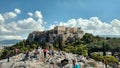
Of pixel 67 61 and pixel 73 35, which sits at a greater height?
pixel 73 35

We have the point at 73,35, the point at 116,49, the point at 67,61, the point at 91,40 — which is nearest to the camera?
the point at 67,61

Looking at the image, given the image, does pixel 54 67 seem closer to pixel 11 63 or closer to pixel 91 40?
pixel 11 63

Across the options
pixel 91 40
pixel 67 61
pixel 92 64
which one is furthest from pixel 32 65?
pixel 91 40

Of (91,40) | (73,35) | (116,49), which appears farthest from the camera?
(73,35)

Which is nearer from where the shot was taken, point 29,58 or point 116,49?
point 29,58

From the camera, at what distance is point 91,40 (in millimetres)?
186750

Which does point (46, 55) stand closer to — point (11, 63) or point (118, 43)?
point (11, 63)

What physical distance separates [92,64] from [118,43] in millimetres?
110734

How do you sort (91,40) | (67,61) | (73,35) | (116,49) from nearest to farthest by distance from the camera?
(67,61) < (116,49) < (91,40) < (73,35)

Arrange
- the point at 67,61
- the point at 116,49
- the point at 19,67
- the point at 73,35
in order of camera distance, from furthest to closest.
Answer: the point at 73,35 → the point at 116,49 → the point at 67,61 → the point at 19,67

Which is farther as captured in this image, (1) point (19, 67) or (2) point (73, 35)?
(2) point (73, 35)

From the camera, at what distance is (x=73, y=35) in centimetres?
19975

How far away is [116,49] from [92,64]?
336ft

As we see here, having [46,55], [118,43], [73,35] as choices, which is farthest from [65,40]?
[46,55]
